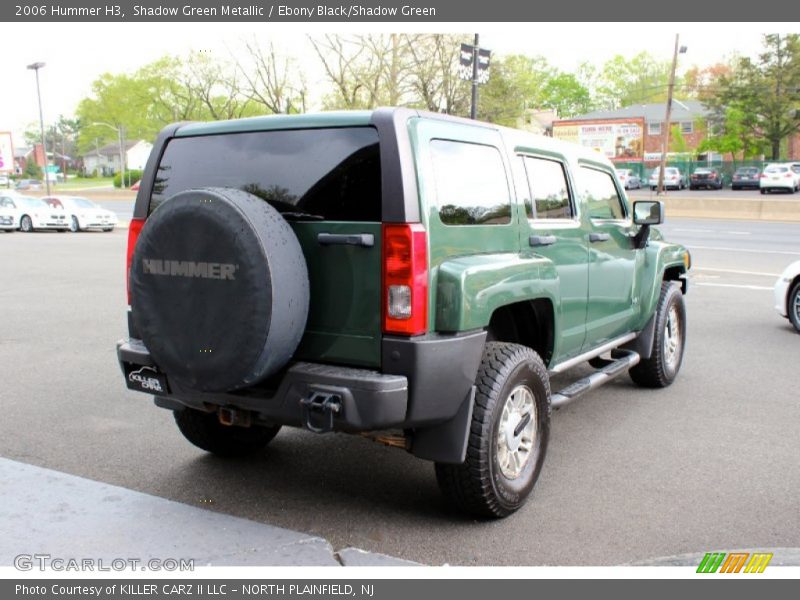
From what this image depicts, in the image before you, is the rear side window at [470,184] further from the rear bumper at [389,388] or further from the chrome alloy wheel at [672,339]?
the chrome alloy wheel at [672,339]

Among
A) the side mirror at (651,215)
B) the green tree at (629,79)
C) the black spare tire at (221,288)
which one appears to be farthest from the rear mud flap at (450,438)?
the green tree at (629,79)

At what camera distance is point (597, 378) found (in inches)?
207

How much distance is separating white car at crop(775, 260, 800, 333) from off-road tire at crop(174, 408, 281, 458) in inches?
261

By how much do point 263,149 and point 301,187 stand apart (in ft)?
1.15

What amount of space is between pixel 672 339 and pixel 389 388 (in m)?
4.17

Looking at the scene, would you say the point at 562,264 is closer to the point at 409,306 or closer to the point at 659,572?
the point at 409,306

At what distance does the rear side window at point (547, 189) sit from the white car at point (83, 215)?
24559mm

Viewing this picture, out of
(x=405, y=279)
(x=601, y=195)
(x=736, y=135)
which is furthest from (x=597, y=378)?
→ (x=736, y=135)

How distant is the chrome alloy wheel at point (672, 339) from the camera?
670 cm

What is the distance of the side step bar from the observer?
4699mm

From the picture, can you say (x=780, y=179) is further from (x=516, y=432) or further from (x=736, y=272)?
(x=516, y=432)

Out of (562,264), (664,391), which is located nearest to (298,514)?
(562,264)

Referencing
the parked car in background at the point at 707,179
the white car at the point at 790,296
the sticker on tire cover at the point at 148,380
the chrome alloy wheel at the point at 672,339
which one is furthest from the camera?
the parked car in background at the point at 707,179

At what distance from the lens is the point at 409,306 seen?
3521 millimetres
